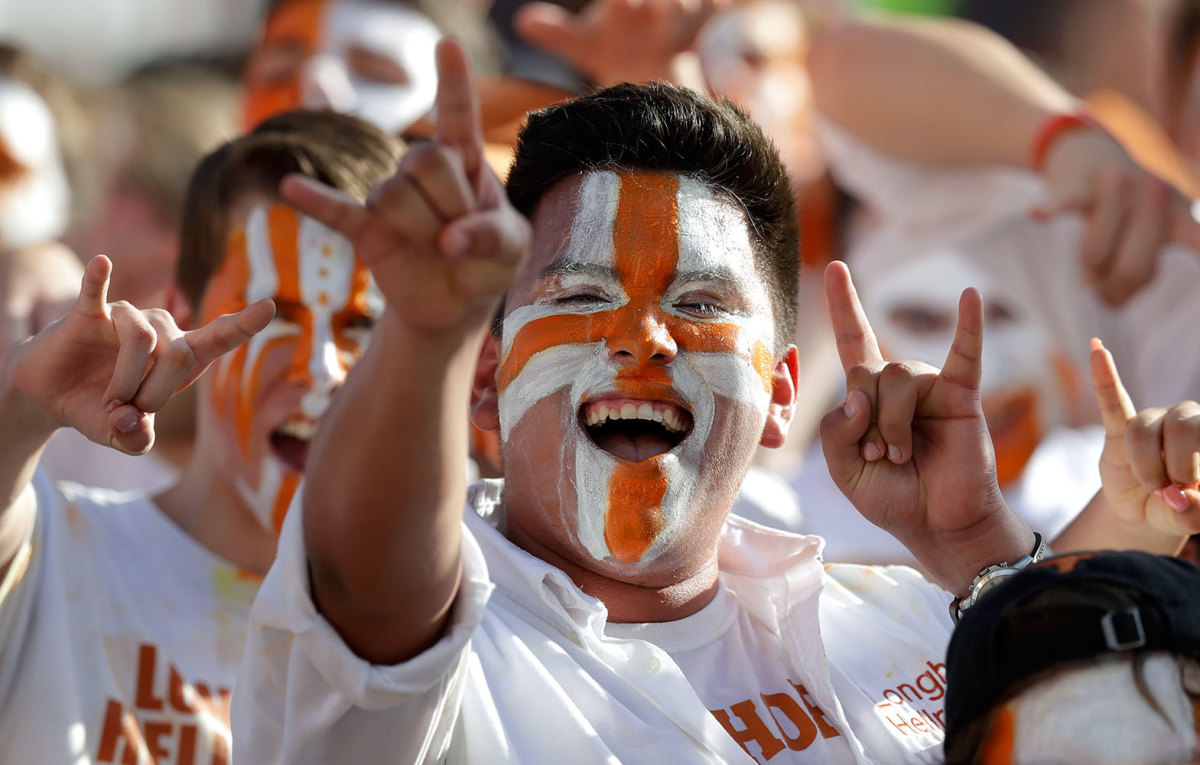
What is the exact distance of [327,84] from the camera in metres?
4.27

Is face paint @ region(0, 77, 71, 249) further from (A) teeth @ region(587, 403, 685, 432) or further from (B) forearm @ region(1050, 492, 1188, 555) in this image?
(B) forearm @ region(1050, 492, 1188, 555)

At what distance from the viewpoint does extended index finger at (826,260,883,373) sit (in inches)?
88.4

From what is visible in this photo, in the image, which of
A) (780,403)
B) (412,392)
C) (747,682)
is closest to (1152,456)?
(780,403)

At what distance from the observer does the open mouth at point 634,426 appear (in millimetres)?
2029

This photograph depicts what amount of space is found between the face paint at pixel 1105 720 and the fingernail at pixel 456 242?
77cm

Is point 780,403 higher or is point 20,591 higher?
point 780,403

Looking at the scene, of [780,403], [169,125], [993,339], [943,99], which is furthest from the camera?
[169,125]

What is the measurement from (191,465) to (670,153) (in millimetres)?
1305

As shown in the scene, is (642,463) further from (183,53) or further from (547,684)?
(183,53)

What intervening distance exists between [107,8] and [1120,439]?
10462mm

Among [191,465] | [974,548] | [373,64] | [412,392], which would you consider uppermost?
[412,392]

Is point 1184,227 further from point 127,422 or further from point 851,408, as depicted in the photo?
point 127,422

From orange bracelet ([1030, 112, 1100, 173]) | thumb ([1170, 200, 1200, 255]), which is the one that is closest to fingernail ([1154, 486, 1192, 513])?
thumb ([1170, 200, 1200, 255])

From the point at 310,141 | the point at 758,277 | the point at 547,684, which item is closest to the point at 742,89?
the point at 310,141
